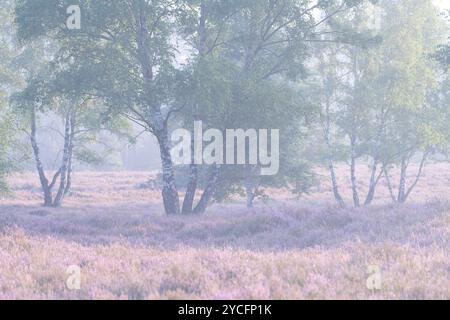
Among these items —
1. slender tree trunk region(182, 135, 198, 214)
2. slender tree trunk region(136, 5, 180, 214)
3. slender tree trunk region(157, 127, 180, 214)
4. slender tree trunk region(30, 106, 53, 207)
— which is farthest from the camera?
slender tree trunk region(30, 106, 53, 207)

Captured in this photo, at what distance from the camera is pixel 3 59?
87.9ft

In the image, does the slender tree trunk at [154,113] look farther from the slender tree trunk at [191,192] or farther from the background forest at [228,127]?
the slender tree trunk at [191,192]

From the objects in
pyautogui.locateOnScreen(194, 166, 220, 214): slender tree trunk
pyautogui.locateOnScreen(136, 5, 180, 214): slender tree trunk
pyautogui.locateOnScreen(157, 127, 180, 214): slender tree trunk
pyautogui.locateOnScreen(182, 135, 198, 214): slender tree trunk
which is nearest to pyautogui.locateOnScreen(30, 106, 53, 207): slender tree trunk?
pyautogui.locateOnScreen(136, 5, 180, 214): slender tree trunk

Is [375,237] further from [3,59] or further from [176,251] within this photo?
[3,59]

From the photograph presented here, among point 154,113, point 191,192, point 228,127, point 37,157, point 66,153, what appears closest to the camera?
point 154,113

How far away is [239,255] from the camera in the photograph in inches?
410

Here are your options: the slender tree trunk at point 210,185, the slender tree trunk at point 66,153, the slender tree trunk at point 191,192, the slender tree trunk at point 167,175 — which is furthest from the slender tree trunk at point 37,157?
the slender tree trunk at point 210,185

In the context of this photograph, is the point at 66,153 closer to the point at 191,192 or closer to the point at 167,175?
the point at 191,192

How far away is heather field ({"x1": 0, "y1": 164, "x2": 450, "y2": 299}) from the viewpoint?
25.6 ft

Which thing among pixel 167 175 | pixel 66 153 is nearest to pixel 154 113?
pixel 167 175

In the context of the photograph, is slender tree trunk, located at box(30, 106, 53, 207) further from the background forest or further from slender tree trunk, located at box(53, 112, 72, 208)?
slender tree trunk, located at box(53, 112, 72, 208)

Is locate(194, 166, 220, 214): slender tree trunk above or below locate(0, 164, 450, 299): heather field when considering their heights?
A: above

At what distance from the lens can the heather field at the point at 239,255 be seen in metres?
7.81
